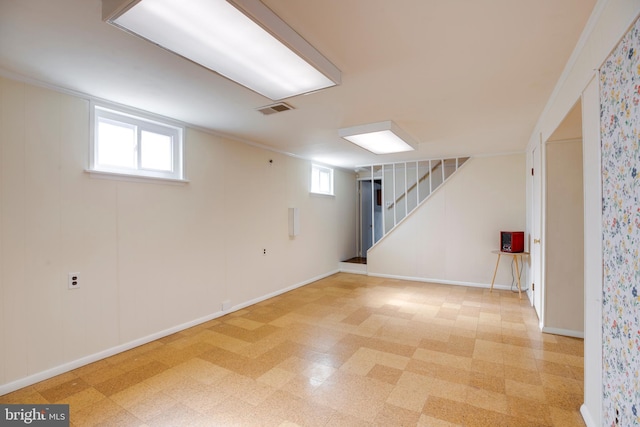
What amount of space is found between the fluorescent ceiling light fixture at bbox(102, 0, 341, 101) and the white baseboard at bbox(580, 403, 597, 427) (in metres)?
2.89

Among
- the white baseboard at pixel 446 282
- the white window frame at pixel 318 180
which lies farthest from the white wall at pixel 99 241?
the white baseboard at pixel 446 282

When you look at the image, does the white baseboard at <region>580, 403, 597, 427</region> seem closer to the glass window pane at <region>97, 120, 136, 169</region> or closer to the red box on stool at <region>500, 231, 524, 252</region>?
the red box on stool at <region>500, 231, 524, 252</region>

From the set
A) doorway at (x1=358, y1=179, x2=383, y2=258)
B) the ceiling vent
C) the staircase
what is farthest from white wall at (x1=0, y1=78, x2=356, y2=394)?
doorway at (x1=358, y1=179, x2=383, y2=258)

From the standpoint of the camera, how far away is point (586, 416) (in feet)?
6.55

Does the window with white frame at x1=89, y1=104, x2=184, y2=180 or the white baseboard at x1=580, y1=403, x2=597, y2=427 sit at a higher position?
the window with white frame at x1=89, y1=104, x2=184, y2=180

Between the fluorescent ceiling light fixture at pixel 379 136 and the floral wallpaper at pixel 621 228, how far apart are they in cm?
221

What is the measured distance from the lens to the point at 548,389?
2.40 metres

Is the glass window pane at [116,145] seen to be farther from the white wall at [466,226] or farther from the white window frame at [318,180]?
the white wall at [466,226]

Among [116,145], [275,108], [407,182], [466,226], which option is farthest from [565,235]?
[116,145]

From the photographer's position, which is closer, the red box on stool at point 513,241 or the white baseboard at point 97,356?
the white baseboard at point 97,356

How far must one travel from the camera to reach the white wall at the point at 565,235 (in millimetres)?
3238

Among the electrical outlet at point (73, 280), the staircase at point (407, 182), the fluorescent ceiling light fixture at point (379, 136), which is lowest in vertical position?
the electrical outlet at point (73, 280)

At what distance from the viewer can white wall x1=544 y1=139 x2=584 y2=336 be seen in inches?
127

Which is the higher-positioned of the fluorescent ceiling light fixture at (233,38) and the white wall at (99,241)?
the fluorescent ceiling light fixture at (233,38)
